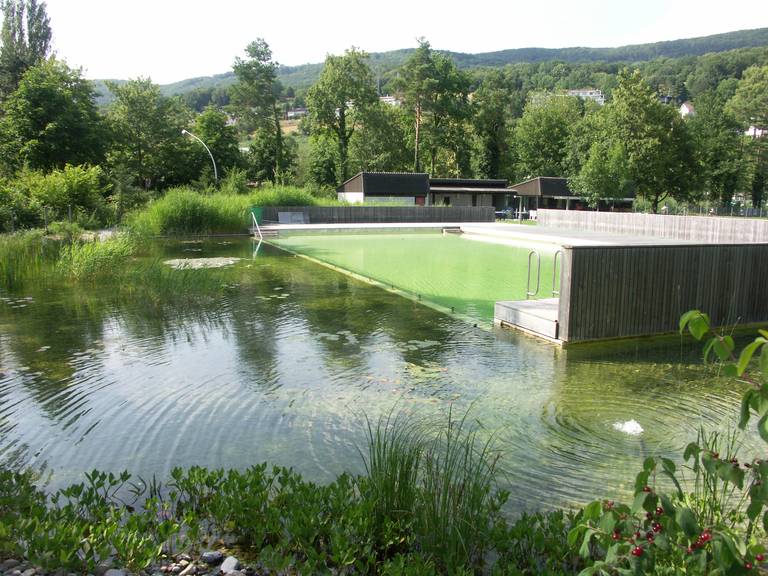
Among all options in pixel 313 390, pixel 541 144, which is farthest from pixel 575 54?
pixel 313 390

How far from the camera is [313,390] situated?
6.06m

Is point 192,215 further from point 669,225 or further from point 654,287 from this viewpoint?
point 654,287

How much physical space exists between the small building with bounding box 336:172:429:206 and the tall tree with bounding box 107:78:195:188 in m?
11.0

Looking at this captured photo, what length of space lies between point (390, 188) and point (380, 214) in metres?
7.64

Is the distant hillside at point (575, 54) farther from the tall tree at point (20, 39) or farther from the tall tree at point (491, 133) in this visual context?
the tall tree at point (20, 39)

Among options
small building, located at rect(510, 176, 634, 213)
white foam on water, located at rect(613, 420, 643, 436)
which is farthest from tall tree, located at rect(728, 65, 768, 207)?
white foam on water, located at rect(613, 420, 643, 436)

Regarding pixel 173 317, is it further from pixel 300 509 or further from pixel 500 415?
pixel 300 509

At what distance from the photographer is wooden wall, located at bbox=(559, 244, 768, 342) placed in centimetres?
776

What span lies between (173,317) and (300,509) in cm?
704

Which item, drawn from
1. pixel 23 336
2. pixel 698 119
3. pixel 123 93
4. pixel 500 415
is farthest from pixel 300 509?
pixel 698 119

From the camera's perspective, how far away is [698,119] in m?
55.8

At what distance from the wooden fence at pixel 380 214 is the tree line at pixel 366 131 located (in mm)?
4808

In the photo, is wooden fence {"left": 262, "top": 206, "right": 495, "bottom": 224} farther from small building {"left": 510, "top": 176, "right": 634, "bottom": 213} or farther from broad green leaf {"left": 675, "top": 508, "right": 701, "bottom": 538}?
broad green leaf {"left": 675, "top": 508, "right": 701, "bottom": 538}

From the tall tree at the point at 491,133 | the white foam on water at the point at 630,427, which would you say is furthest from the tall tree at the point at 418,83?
the white foam on water at the point at 630,427
